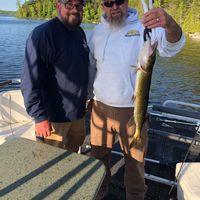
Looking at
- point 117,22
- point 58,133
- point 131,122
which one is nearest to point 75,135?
point 58,133

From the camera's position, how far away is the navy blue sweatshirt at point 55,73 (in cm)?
324

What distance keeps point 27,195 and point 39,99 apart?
1291mm

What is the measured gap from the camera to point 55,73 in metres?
3.38

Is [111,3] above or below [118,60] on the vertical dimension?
above

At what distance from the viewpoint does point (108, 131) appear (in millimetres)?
3635

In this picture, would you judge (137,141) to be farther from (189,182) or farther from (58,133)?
(58,133)

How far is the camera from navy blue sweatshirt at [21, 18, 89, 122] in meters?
3.24

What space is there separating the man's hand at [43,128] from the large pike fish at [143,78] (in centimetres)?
91

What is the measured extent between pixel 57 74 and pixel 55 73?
0.02 m

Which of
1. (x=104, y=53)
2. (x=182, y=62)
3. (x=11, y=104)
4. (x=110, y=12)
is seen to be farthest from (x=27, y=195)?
(x=182, y=62)

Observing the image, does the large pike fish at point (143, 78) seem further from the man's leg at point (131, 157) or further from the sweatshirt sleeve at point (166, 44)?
the sweatshirt sleeve at point (166, 44)

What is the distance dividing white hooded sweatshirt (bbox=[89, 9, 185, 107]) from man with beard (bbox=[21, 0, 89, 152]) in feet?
0.67

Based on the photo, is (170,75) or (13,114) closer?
(13,114)

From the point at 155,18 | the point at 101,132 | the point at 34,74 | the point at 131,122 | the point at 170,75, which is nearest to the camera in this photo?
the point at 155,18
